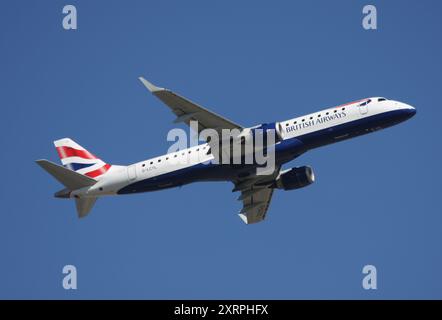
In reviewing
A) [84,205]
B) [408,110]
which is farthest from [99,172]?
[408,110]

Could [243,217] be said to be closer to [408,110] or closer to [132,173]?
[132,173]

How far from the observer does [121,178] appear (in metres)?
64.1

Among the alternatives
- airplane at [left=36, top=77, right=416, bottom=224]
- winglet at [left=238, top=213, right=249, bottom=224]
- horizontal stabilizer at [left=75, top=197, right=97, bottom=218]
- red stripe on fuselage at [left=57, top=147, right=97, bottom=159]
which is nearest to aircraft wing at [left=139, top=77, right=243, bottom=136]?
airplane at [left=36, top=77, right=416, bottom=224]

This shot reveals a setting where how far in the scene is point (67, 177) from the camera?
63.1m

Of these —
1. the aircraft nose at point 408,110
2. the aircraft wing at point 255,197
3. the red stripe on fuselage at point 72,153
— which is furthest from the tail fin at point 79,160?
the aircraft nose at point 408,110

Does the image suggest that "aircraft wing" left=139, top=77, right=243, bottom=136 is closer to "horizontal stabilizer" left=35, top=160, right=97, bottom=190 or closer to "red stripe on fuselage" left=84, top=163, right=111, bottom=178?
"red stripe on fuselage" left=84, top=163, right=111, bottom=178

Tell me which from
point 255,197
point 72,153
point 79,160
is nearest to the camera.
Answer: point 79,160

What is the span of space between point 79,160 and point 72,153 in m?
0.89

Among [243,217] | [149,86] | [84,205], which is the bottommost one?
[243,217]

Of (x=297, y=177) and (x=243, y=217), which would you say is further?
(x=243, y=217)

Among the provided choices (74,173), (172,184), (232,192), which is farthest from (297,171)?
(74,173)

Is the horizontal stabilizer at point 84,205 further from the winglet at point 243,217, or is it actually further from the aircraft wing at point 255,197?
the winglet at point 243,217

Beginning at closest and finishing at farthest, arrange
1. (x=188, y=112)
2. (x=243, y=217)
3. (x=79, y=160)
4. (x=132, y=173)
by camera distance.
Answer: (x=188, y=112) < (x=132, y=173) < (x=79, y=160) < (x=243, y=217)

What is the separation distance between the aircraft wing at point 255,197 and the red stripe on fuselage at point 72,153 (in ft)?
38.1
